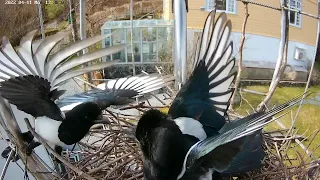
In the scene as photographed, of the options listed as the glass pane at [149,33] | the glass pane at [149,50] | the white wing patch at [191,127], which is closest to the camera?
the white wing patch at [191,127]

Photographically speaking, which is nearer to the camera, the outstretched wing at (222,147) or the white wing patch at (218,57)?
the outstretched wing at (222,147)

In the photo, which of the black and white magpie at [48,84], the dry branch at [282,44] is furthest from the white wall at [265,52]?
the black and white magpie at [48,84]

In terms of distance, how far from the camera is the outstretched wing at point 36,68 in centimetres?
81

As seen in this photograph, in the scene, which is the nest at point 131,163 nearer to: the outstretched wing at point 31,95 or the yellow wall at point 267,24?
the outstretched wing at point 31,95

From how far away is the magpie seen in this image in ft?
2.13

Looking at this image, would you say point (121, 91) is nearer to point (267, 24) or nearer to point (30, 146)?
point (30, 146)

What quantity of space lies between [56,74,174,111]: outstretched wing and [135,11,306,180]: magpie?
143 millimetres

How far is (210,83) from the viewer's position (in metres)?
0.90

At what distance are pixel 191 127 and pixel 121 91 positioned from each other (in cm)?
32

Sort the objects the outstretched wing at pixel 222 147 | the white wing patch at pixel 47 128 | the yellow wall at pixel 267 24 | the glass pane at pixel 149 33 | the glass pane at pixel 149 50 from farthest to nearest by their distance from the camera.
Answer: the yellow wall at pixel 267 24, the glass pane at pixel 149 33, the glass pane at pixel 149 50, the white wing patch at pixel 47 128, the outstretched wing at pixel 222 147

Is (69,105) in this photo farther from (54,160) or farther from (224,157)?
(224,157)

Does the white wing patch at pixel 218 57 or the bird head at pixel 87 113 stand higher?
the white wing patch at pixel 218 57

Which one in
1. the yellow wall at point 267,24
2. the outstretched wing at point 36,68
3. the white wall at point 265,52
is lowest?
the white wall at point 265,52

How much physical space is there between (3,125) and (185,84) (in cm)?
37
